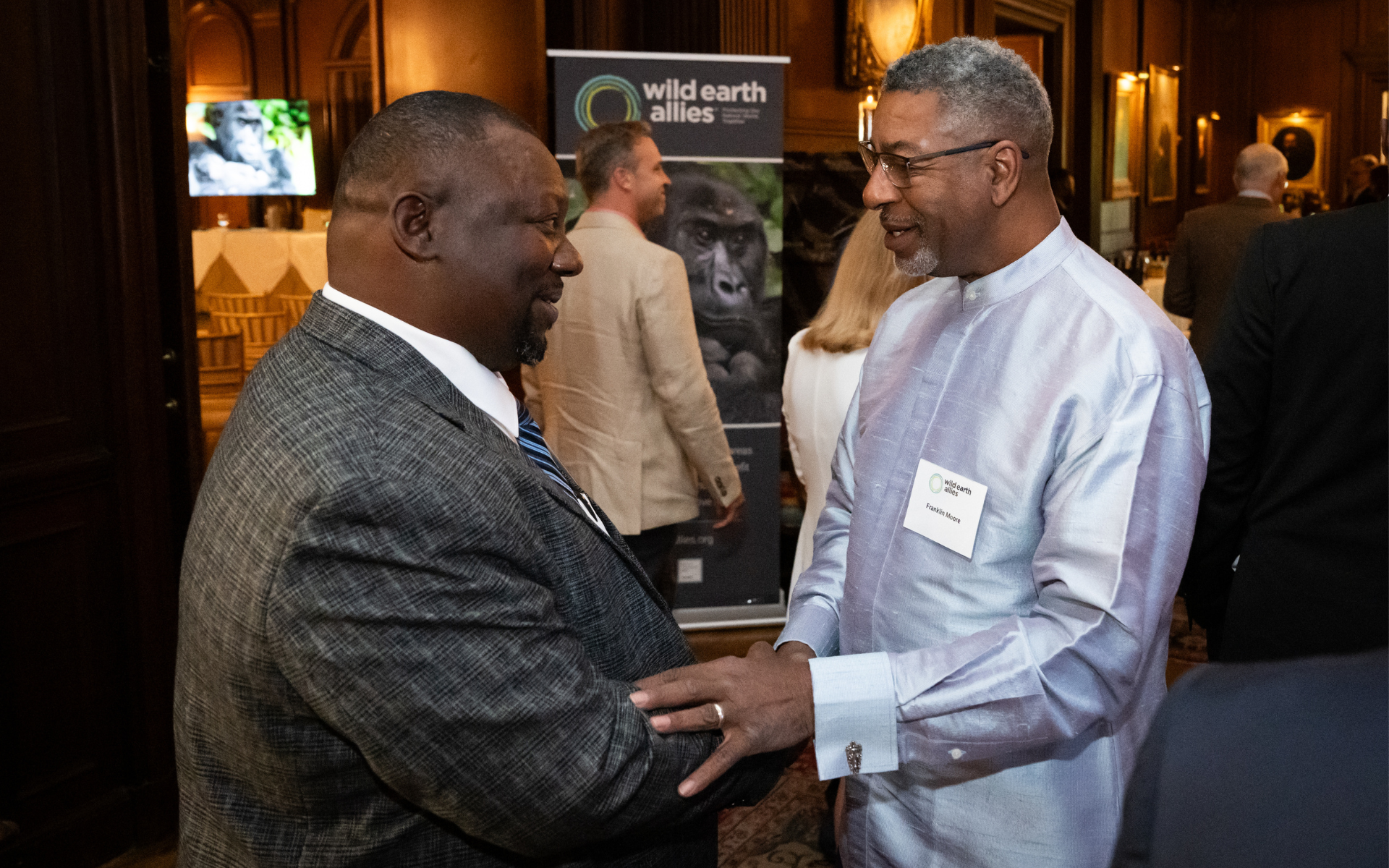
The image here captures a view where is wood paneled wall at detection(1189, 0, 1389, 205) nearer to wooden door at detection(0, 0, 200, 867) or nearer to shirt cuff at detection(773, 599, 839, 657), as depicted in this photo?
wooden door at detection(0, 0, 200, 867)

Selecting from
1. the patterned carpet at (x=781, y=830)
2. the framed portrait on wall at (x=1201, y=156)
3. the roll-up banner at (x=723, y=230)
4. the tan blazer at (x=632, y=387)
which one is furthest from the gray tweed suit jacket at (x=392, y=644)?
the framed portrait on wall at (x=1201, y=156)

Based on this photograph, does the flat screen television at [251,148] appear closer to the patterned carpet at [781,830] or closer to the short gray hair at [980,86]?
the patterned carpet at [781,830]

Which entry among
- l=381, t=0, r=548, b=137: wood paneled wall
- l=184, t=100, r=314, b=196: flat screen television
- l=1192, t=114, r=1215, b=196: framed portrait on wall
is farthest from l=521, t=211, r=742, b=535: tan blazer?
l=1192, t=114, r=1215, b=196: framed portrait on wall

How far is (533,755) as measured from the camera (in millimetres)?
1045

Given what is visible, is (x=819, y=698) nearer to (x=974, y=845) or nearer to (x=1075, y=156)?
(x=974, y=845)

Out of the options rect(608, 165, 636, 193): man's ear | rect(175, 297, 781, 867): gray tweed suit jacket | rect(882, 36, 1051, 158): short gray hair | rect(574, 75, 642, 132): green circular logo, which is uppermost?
rect(574, 75, 642, 132): green circular logo

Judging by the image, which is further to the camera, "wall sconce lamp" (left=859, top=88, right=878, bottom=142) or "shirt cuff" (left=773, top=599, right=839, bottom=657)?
"wall sconce lamp" (left=859, top=88, right=878, bottom=142)

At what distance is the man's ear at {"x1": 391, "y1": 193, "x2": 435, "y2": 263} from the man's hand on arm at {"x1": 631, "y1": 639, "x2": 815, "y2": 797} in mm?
499

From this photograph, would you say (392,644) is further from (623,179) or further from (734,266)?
(734,266)

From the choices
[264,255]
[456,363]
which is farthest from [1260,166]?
[264,255]

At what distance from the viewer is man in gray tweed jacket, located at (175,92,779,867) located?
1.00 m

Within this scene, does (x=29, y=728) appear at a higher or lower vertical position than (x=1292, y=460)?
lower

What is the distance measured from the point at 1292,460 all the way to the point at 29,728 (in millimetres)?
2722

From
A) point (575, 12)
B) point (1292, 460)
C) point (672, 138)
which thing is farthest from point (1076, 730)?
point (575, 12)
